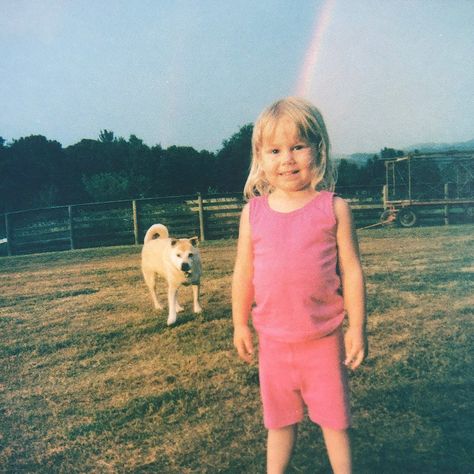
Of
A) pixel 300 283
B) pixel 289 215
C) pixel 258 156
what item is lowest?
pixel 300 283

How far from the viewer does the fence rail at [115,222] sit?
456 inches

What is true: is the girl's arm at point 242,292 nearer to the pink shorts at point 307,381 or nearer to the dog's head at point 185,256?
the pink shorts at point 307,381

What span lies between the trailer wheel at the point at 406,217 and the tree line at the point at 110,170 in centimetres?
215

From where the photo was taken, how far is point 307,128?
1.48 meters

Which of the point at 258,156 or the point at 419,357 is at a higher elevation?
the point at 258,156

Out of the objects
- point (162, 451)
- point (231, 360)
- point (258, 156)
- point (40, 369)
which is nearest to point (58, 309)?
point (40, 369)

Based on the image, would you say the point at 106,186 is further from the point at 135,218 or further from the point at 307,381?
the point at 307,381

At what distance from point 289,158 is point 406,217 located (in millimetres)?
11776

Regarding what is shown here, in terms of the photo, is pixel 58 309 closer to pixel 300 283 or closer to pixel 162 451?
pixel 162 451

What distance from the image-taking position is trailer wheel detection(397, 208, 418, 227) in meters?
12.4

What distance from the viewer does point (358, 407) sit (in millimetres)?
2125

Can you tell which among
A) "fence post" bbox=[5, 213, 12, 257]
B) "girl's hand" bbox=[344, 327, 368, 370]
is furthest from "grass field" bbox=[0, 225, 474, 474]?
"fence post" bbox=[5, 213, 12, 257]

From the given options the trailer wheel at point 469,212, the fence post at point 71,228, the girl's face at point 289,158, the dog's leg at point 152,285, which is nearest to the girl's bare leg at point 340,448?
the girl's face at point 289,158

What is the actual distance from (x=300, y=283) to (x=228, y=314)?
2502mm
